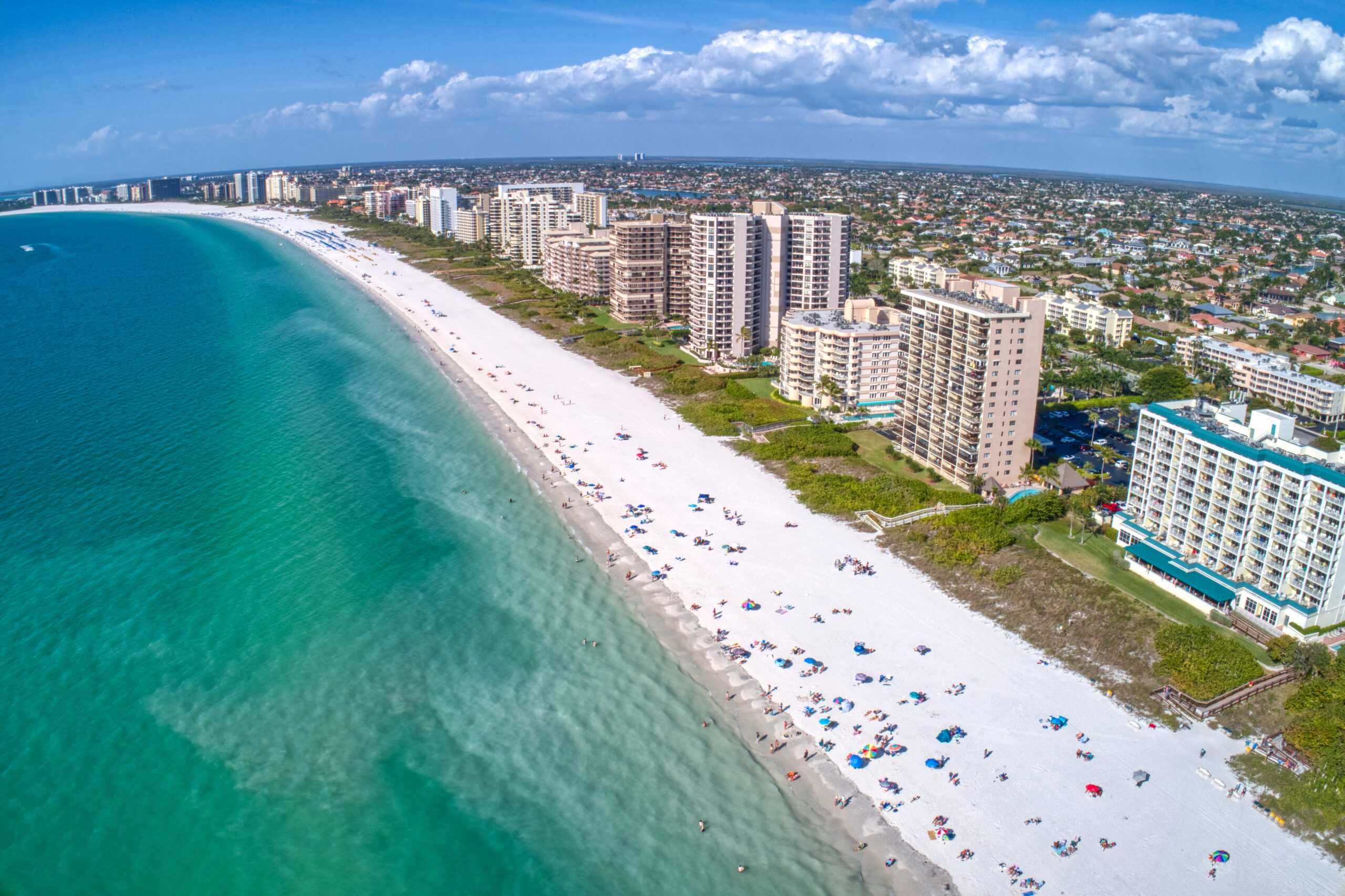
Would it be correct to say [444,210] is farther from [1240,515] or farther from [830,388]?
[1240,515]

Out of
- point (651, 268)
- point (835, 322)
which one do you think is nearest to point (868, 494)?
point (835, 322)

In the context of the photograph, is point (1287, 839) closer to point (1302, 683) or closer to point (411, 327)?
point (1302, 683)

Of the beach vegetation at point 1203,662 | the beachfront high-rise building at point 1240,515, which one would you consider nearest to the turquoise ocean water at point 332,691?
the beach vegetation at point 1203,662

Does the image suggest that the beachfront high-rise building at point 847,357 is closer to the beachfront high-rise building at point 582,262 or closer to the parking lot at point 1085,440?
the parking lot at point 1085,440

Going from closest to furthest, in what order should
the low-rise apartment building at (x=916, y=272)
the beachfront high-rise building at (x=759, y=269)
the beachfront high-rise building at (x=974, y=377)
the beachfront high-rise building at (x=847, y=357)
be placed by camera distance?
the beachfront high-rise building at (x=974, y=377)
the beachfront high-rise building at (x=847, y=357)
the beachfront high-rise building at (x=759, y=269)
the low-rise apartment building at (x=916, y=272)

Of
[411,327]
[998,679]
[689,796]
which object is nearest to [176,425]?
[411,327]
